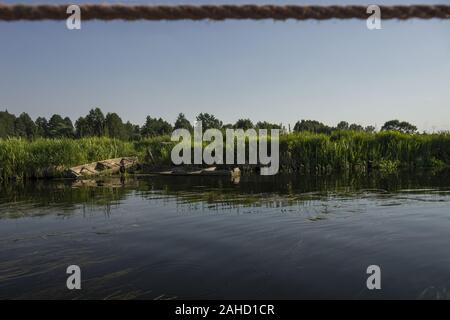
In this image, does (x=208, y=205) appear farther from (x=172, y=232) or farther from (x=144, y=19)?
(x=144, y=19)

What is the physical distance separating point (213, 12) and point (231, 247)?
4941 millimetres

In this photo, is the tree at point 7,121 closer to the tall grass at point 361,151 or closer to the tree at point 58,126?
the tree at point 58,126

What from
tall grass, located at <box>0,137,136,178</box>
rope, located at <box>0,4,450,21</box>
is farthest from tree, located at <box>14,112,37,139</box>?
rope, located at <box>0,4,450,21</box>

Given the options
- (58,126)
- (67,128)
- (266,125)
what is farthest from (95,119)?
(266,125)

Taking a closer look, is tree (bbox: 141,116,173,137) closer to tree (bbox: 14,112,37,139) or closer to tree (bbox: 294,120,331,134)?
tree (bbox: 14,112,37,139)

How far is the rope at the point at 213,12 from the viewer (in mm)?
1239

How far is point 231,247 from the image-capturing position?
19.4ft

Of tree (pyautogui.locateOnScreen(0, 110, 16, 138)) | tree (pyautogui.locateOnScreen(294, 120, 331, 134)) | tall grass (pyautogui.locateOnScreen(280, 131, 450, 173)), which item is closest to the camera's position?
tall grass (pyautogui.locateOnScreen(280, 131, 450, 173))

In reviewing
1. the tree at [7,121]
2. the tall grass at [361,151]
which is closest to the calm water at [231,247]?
the tall grass at [361,151]

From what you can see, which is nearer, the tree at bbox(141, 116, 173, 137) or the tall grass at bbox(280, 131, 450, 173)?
the tall grass at bbox(280, 131, 450, 173)

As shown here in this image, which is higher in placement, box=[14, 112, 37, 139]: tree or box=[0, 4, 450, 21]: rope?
box=[14, 112, 37, 139]: tree

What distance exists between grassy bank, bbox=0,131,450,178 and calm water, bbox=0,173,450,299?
10474mm

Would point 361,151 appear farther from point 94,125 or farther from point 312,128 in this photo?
point 94,125

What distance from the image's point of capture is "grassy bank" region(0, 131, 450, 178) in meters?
20.7
